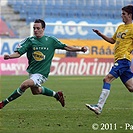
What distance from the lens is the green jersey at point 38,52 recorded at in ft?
34.5

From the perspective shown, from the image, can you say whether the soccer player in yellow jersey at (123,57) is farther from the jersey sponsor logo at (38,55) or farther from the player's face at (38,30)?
the player's face at (38,30)

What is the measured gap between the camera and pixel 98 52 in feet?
107

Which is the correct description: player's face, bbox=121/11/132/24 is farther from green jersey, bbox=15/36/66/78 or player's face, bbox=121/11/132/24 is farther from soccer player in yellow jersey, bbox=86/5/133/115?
green jersey, bbox=15/36/66/78

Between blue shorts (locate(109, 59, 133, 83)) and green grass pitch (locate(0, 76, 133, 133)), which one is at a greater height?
blue shorts (locate(109, 59, 133, 83))

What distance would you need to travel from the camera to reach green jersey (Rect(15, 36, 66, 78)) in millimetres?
10523

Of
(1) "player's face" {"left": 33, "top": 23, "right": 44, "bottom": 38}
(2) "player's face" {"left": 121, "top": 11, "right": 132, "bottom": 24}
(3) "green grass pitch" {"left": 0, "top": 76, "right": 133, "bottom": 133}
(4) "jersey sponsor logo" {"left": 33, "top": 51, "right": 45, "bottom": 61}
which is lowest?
(3) "green grass pitch" {"left": 0, "top": 76, "right": 133, "bottom": 133}

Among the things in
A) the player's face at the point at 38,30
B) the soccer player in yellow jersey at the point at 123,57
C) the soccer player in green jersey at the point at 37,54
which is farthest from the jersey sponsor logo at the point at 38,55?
the soccer player in yellow jersey at the point at 123,57

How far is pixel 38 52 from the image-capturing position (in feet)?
34.6

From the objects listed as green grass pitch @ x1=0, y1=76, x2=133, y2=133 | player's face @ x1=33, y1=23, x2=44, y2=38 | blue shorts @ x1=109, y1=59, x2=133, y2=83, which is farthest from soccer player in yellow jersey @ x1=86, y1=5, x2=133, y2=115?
player's face @ x1=33, y1=23, x2=44, y2=38

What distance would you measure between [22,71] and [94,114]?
66.9 ft

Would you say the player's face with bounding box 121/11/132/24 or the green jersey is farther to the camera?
the green jersey

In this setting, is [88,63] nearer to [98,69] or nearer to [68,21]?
[98,69]

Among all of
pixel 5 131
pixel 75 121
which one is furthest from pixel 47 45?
pixel 5 131

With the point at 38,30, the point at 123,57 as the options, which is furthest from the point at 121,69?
the point at 38,30
